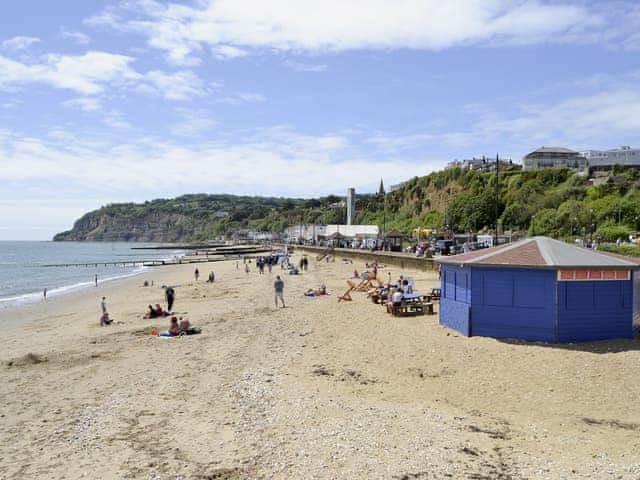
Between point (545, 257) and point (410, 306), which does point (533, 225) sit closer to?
point (410, 306)

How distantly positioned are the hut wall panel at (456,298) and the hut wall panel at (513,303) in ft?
0.74

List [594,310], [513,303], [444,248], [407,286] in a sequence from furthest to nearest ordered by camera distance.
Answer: [444,248], [407,286], [513,303], [594,310]

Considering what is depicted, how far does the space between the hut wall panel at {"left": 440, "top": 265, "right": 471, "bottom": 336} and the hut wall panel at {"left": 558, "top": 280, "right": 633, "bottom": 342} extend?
2.19 m

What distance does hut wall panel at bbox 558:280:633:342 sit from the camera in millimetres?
12234

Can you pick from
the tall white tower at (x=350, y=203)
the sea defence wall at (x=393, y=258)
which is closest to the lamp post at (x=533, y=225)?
the sea defence wall at (x=393, y=258)

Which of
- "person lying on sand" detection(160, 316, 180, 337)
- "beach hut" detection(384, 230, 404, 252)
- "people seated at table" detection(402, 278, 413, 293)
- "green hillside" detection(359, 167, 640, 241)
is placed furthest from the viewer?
"beach hut" detection(384, 230, 404, 252)

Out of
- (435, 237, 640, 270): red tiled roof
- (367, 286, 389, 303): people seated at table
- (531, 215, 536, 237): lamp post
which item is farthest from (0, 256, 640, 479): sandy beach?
(531, 215, 536, 237): lamp post

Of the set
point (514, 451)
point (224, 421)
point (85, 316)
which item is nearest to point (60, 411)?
point (224, 421)

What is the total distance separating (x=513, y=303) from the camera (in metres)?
12.7

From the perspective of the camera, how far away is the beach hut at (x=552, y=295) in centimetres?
1222

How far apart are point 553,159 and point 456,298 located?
89.1 m

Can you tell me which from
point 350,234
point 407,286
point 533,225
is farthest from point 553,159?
point 407,286

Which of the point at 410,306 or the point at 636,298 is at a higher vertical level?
the point at 636,298

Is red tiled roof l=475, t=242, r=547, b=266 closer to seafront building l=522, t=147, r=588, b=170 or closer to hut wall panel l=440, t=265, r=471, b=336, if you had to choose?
hut wall panel l=440, t=265, r=471, b=336
